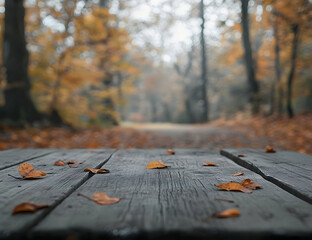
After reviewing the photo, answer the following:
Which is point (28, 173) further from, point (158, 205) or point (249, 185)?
point (249, 185)

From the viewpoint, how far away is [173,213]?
2.31 feet

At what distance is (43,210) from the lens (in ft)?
2.31

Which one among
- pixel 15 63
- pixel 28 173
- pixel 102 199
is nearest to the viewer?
pixel 102 199

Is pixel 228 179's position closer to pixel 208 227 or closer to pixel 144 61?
pixel 208 227

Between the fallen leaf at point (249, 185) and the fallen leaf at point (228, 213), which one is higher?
the fallen leaf at point (228, 213)

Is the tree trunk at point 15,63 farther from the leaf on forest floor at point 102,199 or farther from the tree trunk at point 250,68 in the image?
the tree trunk at point 250,68

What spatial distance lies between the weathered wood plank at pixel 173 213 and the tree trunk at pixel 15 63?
690cm

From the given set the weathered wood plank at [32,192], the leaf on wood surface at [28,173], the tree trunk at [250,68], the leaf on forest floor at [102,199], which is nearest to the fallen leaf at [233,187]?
the leaf on forest floor at [102,199]

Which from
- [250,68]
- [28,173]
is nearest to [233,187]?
[28,173]

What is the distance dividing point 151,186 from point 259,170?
59 cm

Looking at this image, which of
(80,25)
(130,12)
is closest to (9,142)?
(80,25)

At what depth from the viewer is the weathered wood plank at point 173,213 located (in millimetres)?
593

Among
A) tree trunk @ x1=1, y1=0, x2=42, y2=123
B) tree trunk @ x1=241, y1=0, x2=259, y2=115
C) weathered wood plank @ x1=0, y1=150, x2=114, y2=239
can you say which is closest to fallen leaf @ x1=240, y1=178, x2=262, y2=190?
weathered wood plank @ x1=0, y1=150, x2=114, y2=239

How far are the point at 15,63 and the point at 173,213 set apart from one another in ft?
25.2
